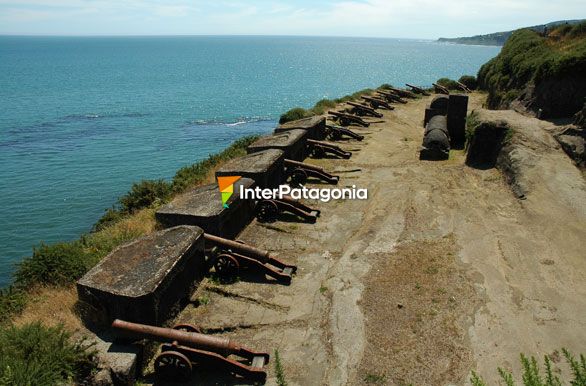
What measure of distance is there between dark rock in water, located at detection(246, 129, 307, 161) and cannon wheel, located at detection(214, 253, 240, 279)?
19.9ft

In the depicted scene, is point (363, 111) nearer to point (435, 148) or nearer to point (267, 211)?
point (435, 148)

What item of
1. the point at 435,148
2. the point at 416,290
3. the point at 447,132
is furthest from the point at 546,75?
the point at 416,290

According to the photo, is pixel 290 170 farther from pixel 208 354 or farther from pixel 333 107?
pixel 333 107

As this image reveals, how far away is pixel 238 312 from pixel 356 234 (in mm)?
3807

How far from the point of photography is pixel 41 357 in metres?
5.43

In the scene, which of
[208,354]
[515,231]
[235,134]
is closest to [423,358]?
[208,354]

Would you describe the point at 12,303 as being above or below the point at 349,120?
above

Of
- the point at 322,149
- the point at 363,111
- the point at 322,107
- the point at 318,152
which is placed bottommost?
the point at 322,107

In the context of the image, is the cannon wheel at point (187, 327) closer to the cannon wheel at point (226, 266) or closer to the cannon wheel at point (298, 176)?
the cannon wheel at point (226, 266)

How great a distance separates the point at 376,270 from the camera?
8.62 m

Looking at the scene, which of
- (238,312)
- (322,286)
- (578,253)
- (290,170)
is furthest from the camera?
(290,170)

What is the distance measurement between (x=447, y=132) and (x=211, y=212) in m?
12.5

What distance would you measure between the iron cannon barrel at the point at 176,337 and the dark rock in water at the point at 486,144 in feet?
36.7

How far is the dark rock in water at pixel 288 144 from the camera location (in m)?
14.1
